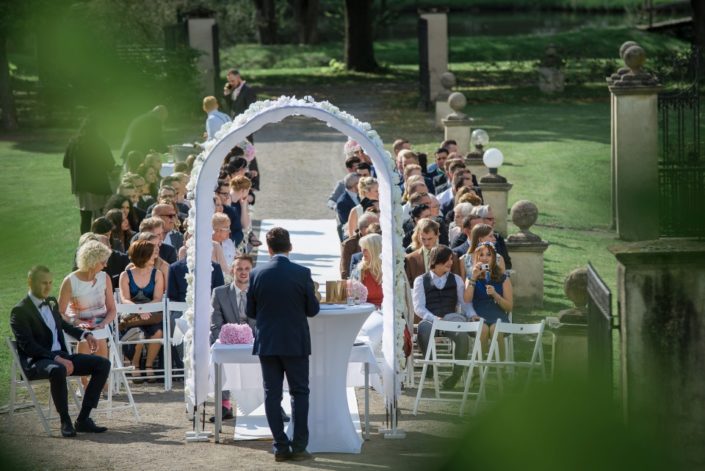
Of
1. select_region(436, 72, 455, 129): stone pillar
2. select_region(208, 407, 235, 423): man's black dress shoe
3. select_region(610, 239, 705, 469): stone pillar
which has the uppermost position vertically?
select_region(436, 72, 455, 129): stone pillar

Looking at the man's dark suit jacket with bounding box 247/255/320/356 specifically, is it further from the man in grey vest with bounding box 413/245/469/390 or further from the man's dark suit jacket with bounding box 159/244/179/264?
the man's dark suit jacket with bounding box 159/244/179/264

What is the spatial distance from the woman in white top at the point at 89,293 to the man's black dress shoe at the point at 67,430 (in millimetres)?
1207

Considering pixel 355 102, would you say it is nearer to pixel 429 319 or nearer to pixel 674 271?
pixel 429 319

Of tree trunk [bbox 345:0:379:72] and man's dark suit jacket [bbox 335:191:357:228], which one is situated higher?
tree trunk [bbox 345:0:379:72]

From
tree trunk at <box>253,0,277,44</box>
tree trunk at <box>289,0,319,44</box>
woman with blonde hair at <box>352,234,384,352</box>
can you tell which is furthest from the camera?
tree trunk at <box>253,0,277,44</box>

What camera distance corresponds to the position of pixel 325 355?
368 inches

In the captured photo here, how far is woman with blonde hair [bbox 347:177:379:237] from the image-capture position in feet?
47.3

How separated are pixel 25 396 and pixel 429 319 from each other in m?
3.59

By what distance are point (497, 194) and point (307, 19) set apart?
4087cm

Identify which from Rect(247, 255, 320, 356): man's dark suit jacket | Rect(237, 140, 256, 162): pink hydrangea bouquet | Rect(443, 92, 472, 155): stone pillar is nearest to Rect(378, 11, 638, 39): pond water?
Rect(443, 92, 472, 155): stone pillar

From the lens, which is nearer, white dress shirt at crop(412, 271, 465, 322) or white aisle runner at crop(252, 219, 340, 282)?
white dress shirt at crop(412, 271, 465, 322)

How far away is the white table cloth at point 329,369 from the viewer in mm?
9289

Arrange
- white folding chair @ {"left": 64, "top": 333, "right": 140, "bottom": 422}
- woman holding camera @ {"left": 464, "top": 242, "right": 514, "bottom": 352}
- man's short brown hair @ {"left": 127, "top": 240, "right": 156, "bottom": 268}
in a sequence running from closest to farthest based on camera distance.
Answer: white folding chair @ {"left": 64, "top": 333, "right": 140, "bottom": 422}
woman holding camera @ {"left": 464, "top": 242, "right": 514, "bottom": 352}
man's short brown hair @ {"left": 127, "top": 240, "right": 156, "bottom": 268}

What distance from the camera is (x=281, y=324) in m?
8.70
